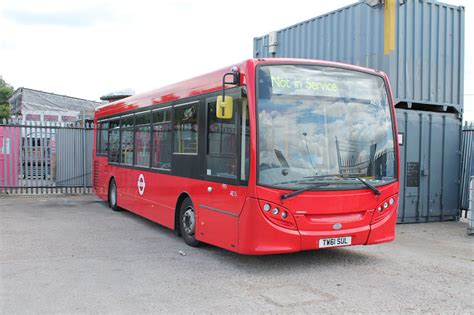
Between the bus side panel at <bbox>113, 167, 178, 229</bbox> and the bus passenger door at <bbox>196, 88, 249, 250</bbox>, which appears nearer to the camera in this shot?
the bus passenger door at <bbox>196, 88, 249, 250</bbox>

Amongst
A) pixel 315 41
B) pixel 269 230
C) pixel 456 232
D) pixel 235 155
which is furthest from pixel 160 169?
pixel 456 232

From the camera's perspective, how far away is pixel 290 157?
6238 millimetres

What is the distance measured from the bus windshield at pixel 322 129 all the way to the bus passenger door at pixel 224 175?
1.11 ft

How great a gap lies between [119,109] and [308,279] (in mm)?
7432

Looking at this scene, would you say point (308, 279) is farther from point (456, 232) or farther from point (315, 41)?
point (315, 41)

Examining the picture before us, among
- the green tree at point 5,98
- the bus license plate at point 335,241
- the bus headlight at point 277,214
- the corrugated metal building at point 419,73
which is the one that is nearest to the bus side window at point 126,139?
the corrugated metal building at point 419,73

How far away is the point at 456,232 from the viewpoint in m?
10.1

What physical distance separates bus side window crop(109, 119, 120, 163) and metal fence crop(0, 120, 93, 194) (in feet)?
13.1

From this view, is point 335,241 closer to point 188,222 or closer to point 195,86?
point 188,222

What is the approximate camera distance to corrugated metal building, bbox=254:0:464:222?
34.8ft

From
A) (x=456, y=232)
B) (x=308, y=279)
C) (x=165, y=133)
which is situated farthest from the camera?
(x=456, y=232)

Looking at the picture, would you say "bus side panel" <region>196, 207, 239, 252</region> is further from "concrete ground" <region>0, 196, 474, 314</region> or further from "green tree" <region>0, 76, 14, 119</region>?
"green tree" <region>0, 76, 14, 119</region>

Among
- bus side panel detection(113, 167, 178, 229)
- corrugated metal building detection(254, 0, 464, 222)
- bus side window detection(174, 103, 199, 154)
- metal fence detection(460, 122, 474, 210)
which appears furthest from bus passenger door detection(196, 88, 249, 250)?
metal fence detection(460, 122, 474, 210)

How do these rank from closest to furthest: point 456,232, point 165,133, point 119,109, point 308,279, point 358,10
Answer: point 308,279 < point 165,133 < point 456,232 < point 358,10 < point 119,109
